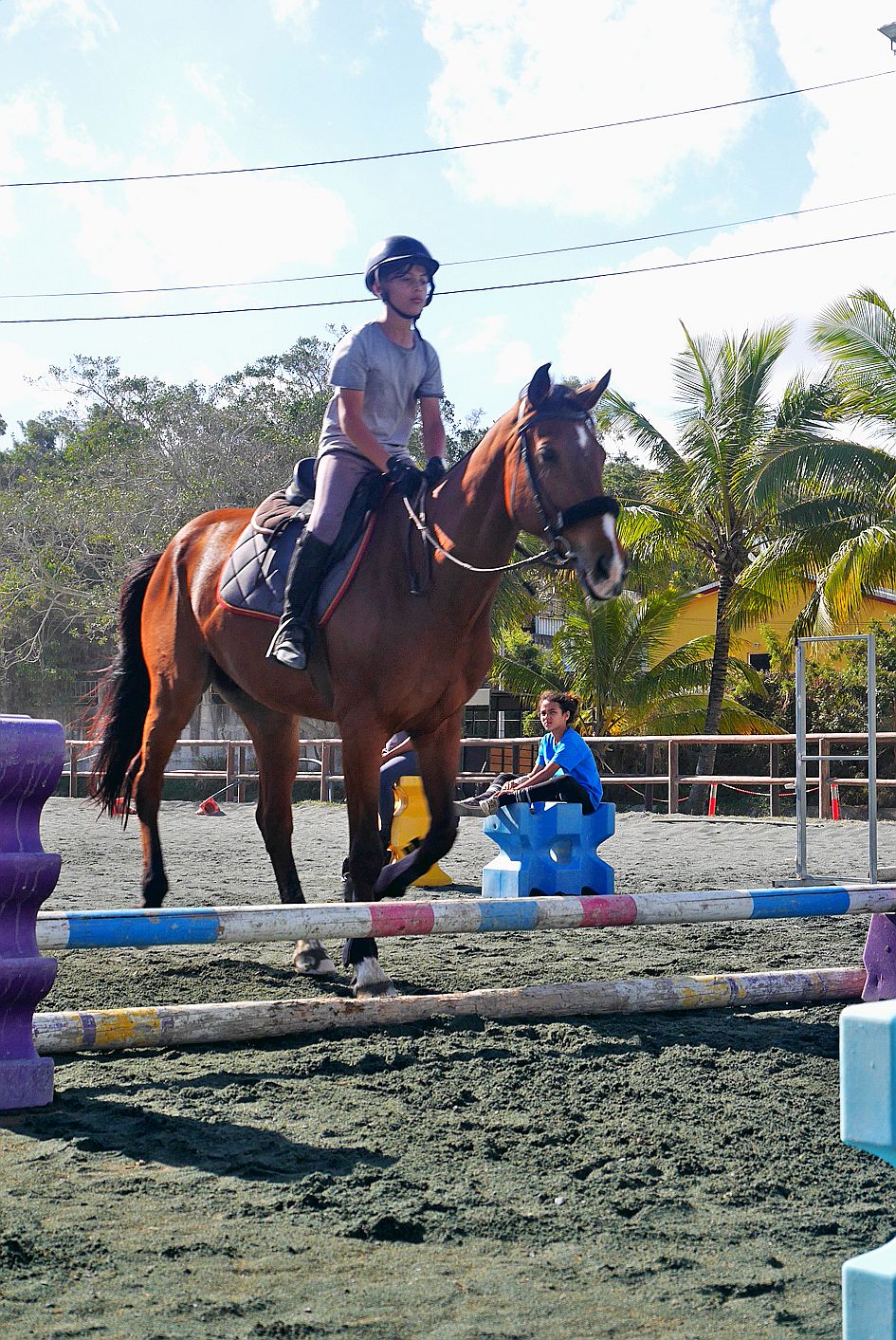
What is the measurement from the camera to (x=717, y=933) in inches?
273

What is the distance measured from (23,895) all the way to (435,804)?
228 cm

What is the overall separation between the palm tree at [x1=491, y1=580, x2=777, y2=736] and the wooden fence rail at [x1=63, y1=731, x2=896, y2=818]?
1.91 ft

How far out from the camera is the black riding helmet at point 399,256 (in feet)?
18.1

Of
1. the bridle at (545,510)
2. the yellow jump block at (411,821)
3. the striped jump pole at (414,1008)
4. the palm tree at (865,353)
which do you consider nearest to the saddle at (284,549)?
the bridle at (545,510)

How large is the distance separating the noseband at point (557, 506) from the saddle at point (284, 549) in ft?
2.75

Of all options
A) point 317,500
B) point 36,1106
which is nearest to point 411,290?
point 317,500

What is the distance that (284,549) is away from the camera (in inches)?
233

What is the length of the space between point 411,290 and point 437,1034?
10.4ft

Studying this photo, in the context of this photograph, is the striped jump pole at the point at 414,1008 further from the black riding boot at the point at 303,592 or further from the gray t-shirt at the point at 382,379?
the gray t-shirt at the point at 382,379

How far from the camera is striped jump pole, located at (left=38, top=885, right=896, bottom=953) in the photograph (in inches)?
148

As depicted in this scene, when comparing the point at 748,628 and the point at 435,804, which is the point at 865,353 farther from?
the point at 435,804

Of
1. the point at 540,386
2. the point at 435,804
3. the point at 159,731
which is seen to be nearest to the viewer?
the point at 540,386

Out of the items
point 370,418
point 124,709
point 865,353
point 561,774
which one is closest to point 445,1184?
point 370,418

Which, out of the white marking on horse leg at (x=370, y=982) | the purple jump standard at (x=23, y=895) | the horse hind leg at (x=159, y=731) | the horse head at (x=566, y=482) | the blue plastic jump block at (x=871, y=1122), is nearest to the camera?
the blue plastic jump block at (x=871, y=1122)
